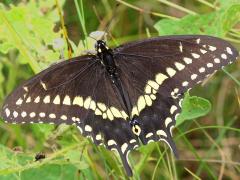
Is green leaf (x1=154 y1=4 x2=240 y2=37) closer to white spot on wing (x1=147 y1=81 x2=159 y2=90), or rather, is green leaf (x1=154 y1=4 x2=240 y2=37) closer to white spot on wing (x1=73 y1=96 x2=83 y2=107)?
white spot on wing (x1=147 y1=81 x2=159 y2=90)

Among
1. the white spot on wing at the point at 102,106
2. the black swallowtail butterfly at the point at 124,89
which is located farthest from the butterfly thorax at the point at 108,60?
the white spot on wing at the point at 102,106

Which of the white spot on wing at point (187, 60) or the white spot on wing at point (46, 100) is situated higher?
the white spot on wing at point (46, 100)

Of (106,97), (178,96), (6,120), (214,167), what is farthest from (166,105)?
(214,167)

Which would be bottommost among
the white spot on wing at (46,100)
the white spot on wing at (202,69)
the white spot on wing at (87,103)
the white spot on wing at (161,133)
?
the white spot on wing at (161,133)

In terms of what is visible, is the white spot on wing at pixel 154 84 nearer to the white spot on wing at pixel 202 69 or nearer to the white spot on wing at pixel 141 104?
the white spot on wing at pixel 141 104

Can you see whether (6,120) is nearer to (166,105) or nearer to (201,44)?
(166,105)

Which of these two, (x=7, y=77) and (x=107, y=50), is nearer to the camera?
(x=107, y=50)

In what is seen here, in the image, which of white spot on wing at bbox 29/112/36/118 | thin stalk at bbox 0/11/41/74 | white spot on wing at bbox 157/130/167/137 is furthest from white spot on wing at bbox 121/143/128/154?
thin stalk at bbox 0/11/41/74

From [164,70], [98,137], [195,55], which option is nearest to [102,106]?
[98,137]
